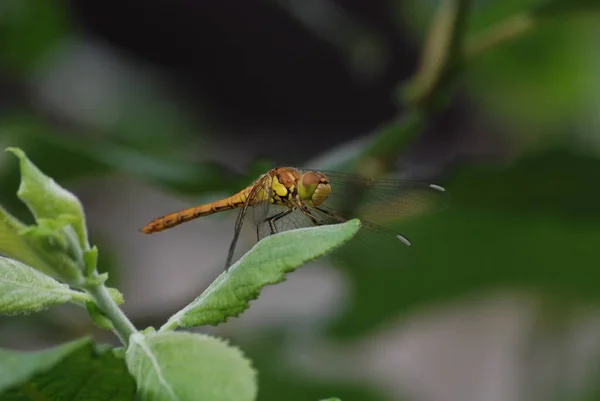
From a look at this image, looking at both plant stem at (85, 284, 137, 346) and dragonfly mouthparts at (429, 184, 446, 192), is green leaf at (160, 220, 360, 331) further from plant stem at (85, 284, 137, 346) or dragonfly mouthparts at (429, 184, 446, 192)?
dragonfly mouthparts at (429, 184, 446, 192)

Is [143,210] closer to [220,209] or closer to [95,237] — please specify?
[95,237]

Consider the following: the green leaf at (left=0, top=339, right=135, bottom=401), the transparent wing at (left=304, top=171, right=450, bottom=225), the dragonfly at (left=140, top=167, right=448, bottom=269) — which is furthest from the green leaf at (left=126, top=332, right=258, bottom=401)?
the transparent wing at (left=304, top=171, right=450, bottom=225)

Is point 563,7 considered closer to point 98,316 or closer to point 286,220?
point 286,220

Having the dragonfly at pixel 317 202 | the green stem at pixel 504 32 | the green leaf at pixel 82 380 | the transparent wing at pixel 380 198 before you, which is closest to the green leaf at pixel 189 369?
the green leaf at pixel 82 380

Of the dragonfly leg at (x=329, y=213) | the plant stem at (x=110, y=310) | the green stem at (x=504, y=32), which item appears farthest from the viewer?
the green stem at (x=504, y=32)

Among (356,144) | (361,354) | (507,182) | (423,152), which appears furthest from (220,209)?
(423,152)

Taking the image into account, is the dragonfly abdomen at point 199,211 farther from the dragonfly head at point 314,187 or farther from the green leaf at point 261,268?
the green leaf at point 261,268

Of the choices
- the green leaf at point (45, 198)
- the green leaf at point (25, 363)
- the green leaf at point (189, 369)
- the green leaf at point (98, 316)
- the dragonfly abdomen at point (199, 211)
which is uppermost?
the dragonfly abdomen at point (199, 211)
